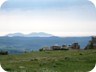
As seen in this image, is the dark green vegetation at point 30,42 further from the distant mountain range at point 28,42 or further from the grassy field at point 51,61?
the grassy field at point 51,61

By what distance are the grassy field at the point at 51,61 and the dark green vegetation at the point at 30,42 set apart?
0.36m

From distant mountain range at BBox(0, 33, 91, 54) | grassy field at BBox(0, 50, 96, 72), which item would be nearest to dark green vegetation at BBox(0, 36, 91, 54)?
distant mountain range at BBox(0, 33, 91, 54)

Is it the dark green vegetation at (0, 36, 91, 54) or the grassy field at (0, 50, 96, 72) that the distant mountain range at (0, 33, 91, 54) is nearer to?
the dark green vegetation at (0, 36, 91, 54)

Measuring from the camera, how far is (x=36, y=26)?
30266mm

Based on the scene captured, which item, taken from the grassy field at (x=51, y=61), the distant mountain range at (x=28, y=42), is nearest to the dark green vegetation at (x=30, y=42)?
the distant mountain range at (x=28, y=42)

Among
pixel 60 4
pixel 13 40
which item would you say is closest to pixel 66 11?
pixel 60 4

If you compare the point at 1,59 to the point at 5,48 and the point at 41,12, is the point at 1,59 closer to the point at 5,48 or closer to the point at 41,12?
the point at 5,48

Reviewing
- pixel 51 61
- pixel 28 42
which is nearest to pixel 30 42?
pixel 28 42

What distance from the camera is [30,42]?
30594 mm

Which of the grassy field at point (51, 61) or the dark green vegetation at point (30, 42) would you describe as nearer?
the grassy field at point (51, 61)

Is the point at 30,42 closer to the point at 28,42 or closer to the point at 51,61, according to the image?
the point at 28,42

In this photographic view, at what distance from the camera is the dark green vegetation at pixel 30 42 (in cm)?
3036

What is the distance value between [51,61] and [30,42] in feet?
4.14

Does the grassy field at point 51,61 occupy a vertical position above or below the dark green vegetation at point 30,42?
below
